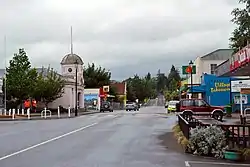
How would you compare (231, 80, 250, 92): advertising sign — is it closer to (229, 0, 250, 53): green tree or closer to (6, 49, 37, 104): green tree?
(229, 0, 250, 53): green tree

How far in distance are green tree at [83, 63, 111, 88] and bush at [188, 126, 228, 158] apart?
4046 inches

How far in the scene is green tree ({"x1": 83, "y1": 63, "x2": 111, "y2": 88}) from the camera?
119062 millimetres

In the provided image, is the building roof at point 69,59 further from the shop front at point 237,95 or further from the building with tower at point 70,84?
the shop front at point 237,95

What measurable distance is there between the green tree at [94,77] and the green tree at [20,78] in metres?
52.7

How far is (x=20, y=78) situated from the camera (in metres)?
63.2

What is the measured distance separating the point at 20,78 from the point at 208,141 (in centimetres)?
5081

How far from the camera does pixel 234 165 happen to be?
13.5 metres

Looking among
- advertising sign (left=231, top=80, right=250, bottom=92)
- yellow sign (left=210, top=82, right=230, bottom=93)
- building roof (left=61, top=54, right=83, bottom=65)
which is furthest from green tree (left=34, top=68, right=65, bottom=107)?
advertising sign (left=231, top=80, right=250, bottom=92)

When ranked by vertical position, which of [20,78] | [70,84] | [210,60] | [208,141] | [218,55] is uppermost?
[218,55]

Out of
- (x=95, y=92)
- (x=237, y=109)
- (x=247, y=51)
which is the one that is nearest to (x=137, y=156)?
(x=247, y=51)

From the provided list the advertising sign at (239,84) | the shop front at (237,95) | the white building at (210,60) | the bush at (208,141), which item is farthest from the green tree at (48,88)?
the bush at (208,141)

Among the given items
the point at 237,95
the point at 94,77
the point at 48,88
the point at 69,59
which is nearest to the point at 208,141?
the point at 237,95

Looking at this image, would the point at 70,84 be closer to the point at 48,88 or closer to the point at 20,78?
the point at 48,88

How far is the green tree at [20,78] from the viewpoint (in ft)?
208
